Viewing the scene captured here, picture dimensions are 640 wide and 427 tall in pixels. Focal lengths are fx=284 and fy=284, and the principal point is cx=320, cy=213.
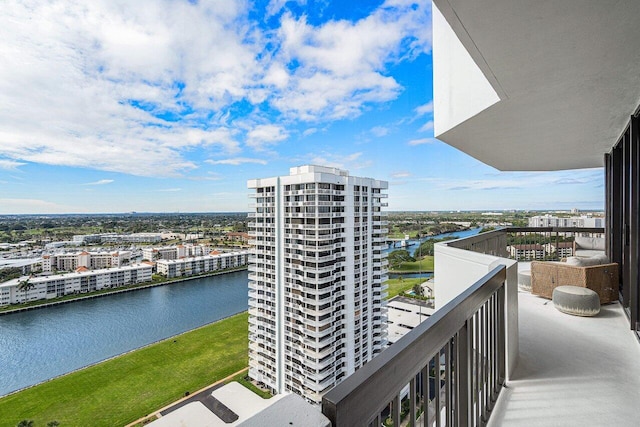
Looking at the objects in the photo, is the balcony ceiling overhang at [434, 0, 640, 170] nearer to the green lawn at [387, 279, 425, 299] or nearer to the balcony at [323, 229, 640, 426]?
the balcony at [323, 229, 640, 426]

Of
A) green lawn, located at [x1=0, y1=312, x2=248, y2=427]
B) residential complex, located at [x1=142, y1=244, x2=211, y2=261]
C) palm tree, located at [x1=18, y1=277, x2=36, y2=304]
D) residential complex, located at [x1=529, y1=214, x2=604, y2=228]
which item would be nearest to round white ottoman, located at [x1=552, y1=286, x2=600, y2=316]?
residential complex, located at [x1=529, y1=214, x2=604, y2=228]

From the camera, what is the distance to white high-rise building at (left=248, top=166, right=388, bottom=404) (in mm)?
10430

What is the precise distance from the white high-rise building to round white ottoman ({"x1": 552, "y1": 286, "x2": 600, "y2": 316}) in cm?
779

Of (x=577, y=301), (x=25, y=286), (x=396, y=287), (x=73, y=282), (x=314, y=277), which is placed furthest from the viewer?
(x=396, y=287)

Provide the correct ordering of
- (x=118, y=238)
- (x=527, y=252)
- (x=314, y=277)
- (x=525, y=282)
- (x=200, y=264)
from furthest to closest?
1. (x=200, y=264)
2. (x=314, y=277)
3. (x=118, y=238)
4. (x=527, y=252)
5. (x=525, y=282)

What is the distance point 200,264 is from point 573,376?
13504 millimetres

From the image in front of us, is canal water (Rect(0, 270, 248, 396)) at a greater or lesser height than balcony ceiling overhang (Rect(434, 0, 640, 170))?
lesser

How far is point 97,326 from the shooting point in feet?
31.3

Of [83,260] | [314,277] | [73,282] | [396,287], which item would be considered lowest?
[396,287]

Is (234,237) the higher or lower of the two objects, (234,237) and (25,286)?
the higher

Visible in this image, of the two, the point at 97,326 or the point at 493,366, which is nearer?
the point at 493,366

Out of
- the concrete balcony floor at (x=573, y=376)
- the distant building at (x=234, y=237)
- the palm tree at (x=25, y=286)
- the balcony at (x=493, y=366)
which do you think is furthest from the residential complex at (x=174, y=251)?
the concrete balcony floor at (x=573, y=376)

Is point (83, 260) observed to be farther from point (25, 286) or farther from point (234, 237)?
point (234, 237)

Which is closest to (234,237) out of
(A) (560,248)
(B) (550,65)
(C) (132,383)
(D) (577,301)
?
(C) (132,383)
